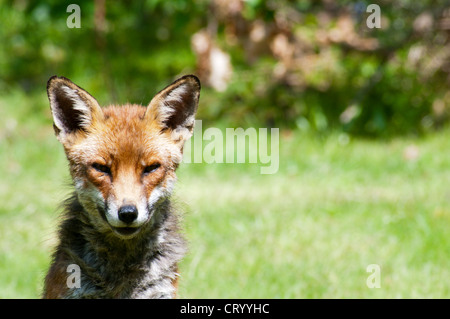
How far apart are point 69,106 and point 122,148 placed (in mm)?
497

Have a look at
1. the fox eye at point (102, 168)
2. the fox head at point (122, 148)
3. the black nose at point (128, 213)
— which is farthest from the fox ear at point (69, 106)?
the black nose at point (128, 213)

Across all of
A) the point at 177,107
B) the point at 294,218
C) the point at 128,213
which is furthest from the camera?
the point at 294,218

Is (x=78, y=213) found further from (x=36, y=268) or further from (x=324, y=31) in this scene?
(x=324, y=31)

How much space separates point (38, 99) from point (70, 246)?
6188 mm

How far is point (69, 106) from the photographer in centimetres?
372

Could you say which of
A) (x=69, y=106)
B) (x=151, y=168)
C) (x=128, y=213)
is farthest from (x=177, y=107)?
(x=128, y=213)

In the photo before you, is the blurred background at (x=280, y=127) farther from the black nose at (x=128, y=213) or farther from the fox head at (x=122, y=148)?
the black nose at (x=128, y=213)

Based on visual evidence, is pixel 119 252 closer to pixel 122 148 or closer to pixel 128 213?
pixel 128 213

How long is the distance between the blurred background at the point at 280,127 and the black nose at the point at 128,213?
147cm

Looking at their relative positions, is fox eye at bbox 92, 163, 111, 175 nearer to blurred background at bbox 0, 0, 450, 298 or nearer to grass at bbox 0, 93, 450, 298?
grass at bbox 0, 93, 450, 298

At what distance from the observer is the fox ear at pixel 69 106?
3615mm

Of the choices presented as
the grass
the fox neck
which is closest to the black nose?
the fox neck

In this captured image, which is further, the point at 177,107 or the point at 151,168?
the point at 177,107

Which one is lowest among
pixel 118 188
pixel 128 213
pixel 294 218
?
pixel 128 213
